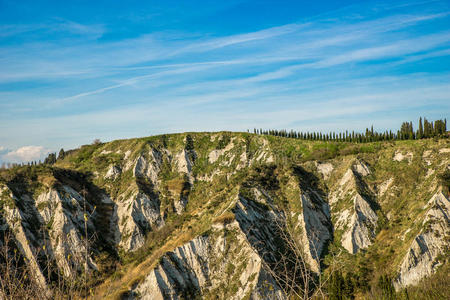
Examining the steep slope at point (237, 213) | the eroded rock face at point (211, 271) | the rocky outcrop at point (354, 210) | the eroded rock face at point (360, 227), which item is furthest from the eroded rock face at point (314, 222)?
the eroded rock face at point (211, 271)

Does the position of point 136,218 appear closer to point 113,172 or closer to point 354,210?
point 113,172

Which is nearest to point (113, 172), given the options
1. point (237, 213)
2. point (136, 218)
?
point (136, 218)

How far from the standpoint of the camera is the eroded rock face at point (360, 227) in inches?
2623

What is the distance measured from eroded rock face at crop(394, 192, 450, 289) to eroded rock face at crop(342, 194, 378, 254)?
33.5 feet

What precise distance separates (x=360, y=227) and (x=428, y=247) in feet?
42.7

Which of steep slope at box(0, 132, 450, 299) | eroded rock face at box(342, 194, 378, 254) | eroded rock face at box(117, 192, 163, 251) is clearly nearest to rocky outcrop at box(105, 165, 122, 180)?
steep slope at box(0, 132, 450, 299)

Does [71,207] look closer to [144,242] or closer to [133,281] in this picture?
[144,242]

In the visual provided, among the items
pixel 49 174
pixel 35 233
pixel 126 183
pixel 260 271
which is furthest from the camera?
pixel 126 183

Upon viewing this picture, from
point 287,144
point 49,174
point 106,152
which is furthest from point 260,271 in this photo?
point 106,152

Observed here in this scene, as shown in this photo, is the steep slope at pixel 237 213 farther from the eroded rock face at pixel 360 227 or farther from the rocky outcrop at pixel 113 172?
the rocky outcrop at pixel 113 172

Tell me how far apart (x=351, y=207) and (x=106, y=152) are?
261 ft

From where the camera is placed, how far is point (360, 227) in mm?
68438

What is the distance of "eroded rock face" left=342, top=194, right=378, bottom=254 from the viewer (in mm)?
66625

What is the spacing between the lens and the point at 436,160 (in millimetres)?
72000
